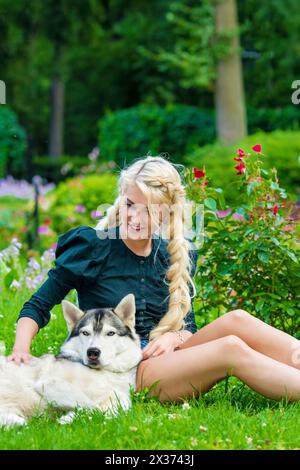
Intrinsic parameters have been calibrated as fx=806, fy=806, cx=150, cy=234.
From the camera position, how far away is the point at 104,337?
3.90m

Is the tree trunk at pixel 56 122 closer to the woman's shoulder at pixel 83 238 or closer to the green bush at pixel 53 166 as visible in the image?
the green bush at pixel 53 166

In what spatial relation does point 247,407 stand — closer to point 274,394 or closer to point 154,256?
point 274,394

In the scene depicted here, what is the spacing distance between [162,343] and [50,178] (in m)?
19.6

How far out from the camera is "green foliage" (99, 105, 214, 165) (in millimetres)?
18047

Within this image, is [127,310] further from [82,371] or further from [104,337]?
[82,371]

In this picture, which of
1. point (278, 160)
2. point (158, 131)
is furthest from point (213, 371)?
point (158, 131)

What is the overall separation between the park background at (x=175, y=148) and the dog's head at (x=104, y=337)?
0.90 feet

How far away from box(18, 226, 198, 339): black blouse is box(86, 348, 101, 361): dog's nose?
0.42m

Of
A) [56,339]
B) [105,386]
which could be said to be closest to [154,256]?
[105,386]

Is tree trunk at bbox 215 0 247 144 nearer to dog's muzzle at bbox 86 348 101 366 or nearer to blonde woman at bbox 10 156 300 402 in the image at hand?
blonde woman at bbox 10 156 300 402

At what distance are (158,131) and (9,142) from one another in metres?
4.40

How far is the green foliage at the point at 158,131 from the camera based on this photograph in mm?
18047

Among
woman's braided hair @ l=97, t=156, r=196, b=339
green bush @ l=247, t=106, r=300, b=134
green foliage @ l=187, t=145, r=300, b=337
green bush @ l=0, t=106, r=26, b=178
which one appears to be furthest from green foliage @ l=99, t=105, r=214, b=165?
woman's braided hair @ l=97, t=156, r=196, b=339
